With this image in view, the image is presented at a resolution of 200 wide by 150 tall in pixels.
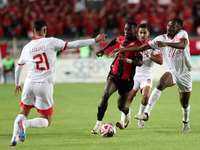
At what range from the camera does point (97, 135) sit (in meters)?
7.61

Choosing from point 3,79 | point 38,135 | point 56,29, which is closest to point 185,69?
point 38,135

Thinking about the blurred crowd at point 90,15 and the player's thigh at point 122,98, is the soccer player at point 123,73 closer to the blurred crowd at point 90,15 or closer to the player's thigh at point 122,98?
the player's thigh at point 122,98

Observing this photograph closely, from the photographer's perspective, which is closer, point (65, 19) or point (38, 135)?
point (38, 135)

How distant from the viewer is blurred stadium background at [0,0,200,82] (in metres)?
21.5

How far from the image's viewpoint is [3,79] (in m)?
21.7

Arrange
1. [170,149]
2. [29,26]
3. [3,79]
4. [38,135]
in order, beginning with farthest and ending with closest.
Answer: [29,26] < [3,79] < [38,135] < [170,149]

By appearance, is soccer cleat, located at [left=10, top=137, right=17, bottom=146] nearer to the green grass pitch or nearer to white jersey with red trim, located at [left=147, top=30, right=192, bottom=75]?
the green grass pitch

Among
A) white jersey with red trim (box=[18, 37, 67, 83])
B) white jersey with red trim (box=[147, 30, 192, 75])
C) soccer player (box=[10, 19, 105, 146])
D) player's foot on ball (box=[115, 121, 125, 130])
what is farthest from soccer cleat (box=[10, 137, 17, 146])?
white jersey with red trim (box=[147, 30, 192, 75])

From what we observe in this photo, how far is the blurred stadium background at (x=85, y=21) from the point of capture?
21.5 metres

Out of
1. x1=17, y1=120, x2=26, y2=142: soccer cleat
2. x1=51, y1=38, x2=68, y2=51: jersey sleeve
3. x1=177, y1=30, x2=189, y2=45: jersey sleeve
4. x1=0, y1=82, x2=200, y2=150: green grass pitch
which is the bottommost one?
x1=0, y1=82, x2=200, y2=150: green grass pitch

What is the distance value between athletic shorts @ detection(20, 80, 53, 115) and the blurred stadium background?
48.3ft

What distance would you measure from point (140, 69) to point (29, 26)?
15702 mm

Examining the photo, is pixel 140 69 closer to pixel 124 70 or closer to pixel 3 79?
pixel 124 70

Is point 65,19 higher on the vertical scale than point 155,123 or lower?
higher
